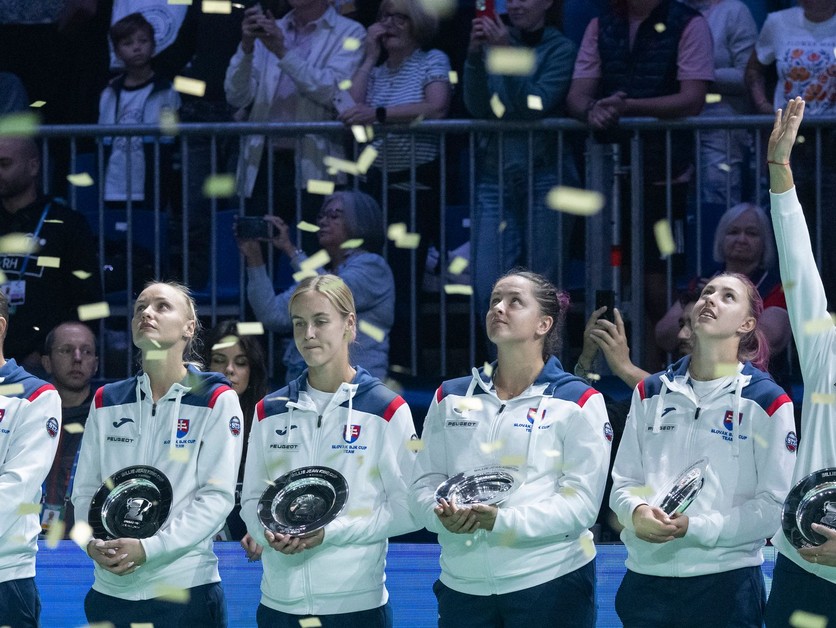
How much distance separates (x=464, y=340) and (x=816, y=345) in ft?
10.8

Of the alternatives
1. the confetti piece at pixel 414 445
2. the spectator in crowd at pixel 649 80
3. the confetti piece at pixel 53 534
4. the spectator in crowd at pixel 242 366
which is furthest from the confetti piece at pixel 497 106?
the confetti piece at pixel 53 534

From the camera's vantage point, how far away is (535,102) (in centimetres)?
720

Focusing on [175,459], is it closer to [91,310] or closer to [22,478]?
[22,478]

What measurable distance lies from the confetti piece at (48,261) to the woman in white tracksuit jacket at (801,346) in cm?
384

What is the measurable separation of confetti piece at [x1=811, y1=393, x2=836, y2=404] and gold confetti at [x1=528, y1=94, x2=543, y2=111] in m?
3.06

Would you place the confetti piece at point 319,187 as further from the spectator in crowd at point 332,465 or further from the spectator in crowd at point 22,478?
the spectator in crowd at point 22,478

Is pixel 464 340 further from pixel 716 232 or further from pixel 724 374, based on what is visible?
pixel 724 374

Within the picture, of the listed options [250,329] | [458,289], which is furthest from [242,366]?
[458,289]

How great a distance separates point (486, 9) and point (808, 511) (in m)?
3.74

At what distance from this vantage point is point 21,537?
4.82 m

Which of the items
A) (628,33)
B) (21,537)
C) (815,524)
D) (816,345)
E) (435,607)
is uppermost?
(628,33)

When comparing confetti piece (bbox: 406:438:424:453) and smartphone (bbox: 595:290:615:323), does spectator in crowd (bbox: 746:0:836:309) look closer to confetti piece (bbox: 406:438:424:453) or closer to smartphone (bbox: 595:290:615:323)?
smartphone (bbox: 595:290:615:323)

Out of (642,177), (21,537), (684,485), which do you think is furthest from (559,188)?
(21,537)

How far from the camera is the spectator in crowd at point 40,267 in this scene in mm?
7059
